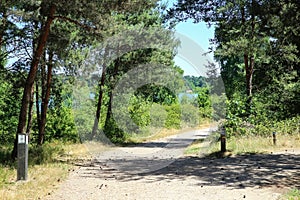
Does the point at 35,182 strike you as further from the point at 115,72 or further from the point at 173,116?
the point at 173,116

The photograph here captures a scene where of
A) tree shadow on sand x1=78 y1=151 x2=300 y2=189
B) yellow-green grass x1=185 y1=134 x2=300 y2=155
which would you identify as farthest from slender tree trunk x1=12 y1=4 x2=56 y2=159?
yellow-green grass x1=185 y1=134 x2=300 y2=155

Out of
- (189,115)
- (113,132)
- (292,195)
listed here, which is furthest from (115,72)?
(189,115)

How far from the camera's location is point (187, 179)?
9.19 metres

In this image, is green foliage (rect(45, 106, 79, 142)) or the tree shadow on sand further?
green foliage (rect(45, 106, 79, 142))

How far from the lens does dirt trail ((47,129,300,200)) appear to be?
24.4ft

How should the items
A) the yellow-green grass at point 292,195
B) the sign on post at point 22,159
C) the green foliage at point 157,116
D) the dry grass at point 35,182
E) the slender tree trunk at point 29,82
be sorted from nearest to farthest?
the yellow-green grass at point 292,195, the dry grass at point 35,182, the sign on post at point 22,159, the slender tree trunk at point 29,82, the green foliage at point 157,116

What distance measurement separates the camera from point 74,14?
39.5 ft

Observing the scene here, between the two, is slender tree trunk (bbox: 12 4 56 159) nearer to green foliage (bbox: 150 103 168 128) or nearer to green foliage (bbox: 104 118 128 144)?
green foliage (bbox: 104 118 128 144)

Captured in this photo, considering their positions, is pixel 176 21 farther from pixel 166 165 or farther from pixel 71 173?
pixel 71 173

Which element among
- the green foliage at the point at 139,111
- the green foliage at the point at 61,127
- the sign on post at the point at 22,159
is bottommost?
the sign on post at the point at 22,159

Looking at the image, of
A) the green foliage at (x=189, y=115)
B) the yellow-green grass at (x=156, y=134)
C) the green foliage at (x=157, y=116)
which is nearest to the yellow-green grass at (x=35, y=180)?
the yellow-green grass at (x=156, y=134)

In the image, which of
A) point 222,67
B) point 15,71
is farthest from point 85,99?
point 222,67

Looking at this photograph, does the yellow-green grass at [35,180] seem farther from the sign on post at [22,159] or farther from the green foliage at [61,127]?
the green foliage at [61,127]

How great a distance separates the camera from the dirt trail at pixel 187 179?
7.44 metres
